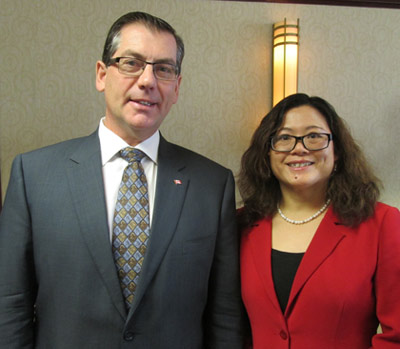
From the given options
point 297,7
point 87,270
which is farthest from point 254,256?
point 297,7

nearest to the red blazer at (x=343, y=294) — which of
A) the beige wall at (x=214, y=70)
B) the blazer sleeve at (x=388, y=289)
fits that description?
the blazer sleeve at (x=388, y=289)

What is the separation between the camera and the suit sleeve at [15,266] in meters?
1.17

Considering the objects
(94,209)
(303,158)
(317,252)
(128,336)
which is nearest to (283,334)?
(317,252)

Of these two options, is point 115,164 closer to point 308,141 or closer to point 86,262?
point 86,262

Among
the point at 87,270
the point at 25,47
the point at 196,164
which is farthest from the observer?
the point at 25,47

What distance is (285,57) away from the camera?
89.1 inches

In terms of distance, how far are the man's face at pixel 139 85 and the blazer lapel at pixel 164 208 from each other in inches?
6.4

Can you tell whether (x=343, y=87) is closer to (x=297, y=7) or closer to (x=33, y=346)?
(x=297, y=7)

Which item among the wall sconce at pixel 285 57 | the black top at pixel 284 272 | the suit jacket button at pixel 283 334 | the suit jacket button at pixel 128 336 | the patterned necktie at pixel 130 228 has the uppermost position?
the wall sconce at pixel 285 57

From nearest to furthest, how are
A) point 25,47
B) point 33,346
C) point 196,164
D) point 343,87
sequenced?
point 33,346 → point 196,164 → point 25,47 → point 343,87

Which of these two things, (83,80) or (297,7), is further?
(297,7)

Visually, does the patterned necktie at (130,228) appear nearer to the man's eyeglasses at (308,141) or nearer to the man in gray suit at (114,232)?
the man in gray suit at (114,232)

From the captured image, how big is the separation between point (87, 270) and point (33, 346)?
1.30ft

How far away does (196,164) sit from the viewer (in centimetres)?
141
